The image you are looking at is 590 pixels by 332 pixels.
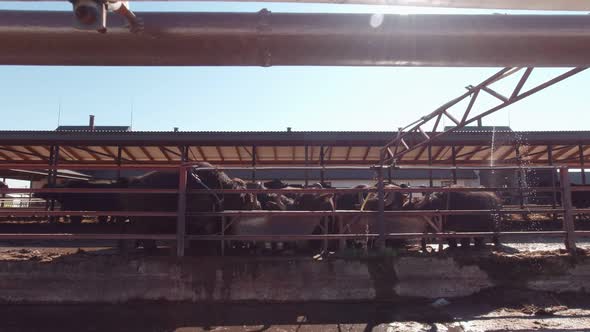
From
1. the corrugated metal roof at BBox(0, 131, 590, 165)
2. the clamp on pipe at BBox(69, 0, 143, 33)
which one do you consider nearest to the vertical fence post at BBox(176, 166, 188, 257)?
the clamp on pipe at BBox(69, 0, 143, 33)

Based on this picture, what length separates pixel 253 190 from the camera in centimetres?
579

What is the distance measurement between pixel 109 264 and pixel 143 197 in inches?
54.1

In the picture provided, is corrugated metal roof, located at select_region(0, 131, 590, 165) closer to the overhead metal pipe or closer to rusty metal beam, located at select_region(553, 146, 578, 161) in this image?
rusty metal beam, located at select_region(553, 146, 578, 161)

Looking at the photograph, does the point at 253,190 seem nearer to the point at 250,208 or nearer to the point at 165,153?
the point at 250,208

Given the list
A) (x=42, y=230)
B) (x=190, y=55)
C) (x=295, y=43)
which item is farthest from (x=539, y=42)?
(x=42, y=230)

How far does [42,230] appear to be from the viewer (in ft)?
38.9

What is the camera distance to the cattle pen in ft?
18.4

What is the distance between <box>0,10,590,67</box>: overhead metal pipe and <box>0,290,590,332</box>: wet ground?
292cm

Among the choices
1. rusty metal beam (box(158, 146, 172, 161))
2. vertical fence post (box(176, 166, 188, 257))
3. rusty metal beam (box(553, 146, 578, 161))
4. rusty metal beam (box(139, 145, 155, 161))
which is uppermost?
rusty metal beam (box(553, 146, 578, 161))

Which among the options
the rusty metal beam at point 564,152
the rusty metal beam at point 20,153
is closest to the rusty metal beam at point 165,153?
the rusty metal beam at point 20,153

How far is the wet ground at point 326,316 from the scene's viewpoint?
4434mm

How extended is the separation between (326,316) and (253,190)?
1.99m

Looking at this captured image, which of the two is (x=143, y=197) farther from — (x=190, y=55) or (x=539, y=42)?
(x=539, y=42)

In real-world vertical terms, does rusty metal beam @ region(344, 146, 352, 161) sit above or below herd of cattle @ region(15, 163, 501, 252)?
above
